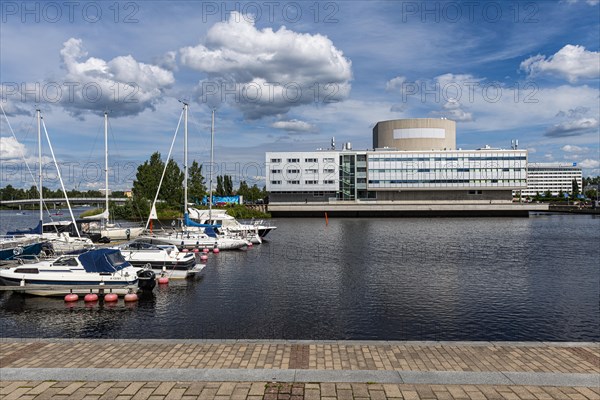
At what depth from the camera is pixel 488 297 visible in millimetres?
32219

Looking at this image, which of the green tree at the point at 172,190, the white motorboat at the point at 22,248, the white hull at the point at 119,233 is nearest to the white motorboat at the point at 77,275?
the white motorboat at the point at 22,248

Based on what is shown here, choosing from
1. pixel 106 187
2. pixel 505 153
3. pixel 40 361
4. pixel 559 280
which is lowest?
pixel 559 280

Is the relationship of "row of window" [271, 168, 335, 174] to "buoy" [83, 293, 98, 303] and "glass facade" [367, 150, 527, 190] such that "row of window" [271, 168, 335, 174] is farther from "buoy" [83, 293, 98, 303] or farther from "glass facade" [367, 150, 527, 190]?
"buoy" [83, 293, 98, 303]

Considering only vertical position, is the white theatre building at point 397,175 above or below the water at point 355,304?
above

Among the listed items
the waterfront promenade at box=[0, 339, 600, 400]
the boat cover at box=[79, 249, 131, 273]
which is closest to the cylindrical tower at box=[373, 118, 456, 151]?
the boat cover at box=[79, 249, 131, 273]

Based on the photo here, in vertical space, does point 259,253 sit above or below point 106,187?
below

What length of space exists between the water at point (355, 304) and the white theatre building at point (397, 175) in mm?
A: 103792

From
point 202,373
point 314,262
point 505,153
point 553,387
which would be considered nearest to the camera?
point 553,387

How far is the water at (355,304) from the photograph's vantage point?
24312 mm

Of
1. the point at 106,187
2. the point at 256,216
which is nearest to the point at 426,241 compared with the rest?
the point at 106,187

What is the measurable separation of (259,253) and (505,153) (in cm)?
12528

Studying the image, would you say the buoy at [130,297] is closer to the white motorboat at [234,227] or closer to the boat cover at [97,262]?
the boat cover at [97,262]

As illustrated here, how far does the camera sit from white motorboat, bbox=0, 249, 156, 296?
31.2 m

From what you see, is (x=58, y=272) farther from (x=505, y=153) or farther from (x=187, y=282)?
(x=505, y=153)
